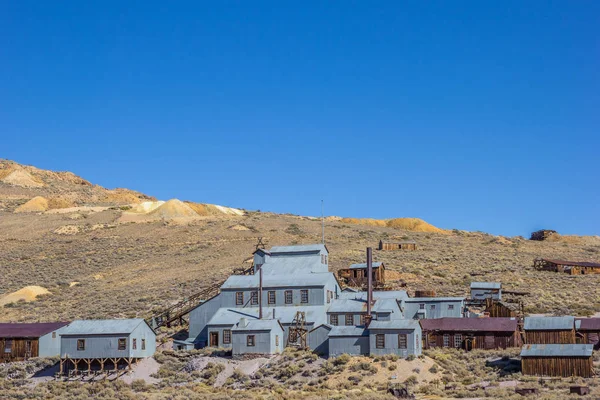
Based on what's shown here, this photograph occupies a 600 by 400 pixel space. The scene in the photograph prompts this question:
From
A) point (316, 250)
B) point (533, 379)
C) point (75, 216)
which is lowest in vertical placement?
point (533, 379)

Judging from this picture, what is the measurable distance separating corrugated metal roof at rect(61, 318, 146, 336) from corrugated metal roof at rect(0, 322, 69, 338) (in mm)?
3445

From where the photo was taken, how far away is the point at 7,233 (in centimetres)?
11788

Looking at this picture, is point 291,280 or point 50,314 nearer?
point 291,280

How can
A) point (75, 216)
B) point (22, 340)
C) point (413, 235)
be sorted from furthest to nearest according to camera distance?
point (75, 216) < point (413, 235) < point (22, 340)

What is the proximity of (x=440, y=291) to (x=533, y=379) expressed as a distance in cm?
2893

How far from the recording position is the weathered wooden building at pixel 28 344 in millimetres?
58844

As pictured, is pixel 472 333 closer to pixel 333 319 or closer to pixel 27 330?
pixel 333 319

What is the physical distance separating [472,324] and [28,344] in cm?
3013

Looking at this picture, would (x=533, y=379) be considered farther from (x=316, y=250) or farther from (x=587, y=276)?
(x=587, y=276)

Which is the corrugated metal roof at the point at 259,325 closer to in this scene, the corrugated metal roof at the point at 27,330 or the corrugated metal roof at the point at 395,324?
the corrugated metal roof at the point at 395,324

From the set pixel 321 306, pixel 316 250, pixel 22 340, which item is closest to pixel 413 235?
pixel 316 250

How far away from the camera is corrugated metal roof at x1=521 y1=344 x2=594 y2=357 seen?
1906 inches

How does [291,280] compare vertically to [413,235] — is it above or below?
below

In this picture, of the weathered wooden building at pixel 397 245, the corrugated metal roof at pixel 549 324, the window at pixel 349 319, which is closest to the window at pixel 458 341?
the corrugated metal roof at pixel 549 324
